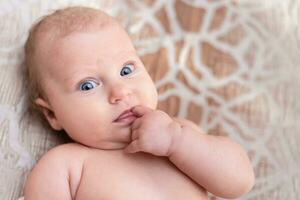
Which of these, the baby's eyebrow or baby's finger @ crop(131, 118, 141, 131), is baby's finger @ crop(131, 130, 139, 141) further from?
the baby's eyebrow

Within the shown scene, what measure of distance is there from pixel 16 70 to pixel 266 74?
677 millimetres

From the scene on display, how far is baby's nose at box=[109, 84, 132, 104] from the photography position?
1.18 m

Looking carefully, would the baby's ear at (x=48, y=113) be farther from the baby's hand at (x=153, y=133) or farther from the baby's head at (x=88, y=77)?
the baby's hand at (x=153, y=133)

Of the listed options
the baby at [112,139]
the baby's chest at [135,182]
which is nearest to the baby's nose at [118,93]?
the baby at [112,139]

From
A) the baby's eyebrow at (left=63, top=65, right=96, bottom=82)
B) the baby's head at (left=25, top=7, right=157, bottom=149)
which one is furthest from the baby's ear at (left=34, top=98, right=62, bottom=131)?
the baby's eyebrow at (left=63, top=65, right=96, bottom=82)

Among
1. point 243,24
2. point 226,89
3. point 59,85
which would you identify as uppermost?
point 59,85

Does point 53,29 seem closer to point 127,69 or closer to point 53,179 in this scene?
point 127,69

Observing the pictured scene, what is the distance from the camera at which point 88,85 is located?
1214mm

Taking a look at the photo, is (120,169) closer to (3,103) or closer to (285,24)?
(3,103)

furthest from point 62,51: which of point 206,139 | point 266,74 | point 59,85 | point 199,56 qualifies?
point 266,74

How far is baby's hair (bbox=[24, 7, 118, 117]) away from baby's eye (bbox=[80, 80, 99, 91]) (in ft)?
0.38

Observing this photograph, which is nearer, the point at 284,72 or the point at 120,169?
the point at 120,169

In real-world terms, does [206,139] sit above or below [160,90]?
above

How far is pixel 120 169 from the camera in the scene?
1.20 metres
